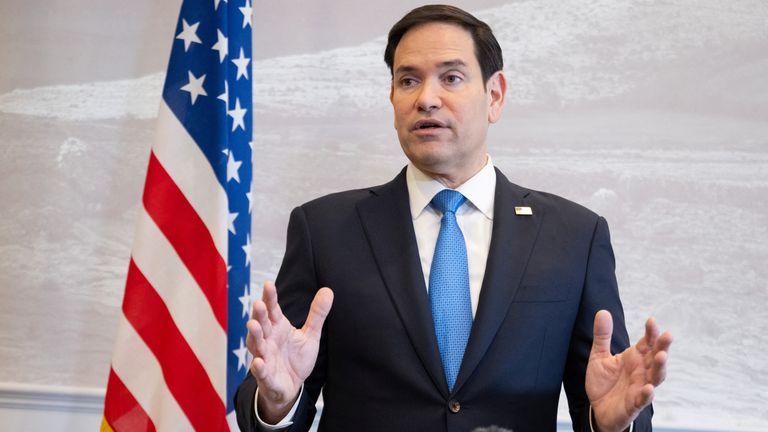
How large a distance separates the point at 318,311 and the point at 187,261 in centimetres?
113

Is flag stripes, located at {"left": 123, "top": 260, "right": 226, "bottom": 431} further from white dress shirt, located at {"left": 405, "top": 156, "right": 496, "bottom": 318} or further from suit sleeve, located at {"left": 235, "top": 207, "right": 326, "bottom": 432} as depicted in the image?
white dress shirt, located at {"left": 405, "top": 156, "right": 496, "bottom": 318}

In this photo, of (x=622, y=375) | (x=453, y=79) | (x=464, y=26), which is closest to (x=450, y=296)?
(x=622, y=375)

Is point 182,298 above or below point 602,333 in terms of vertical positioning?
above

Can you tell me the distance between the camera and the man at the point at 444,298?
1547 mm

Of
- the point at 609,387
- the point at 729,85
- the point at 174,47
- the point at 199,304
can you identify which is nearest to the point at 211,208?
the point at 199,304

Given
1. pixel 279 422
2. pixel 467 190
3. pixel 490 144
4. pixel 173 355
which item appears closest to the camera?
pixel 279 422

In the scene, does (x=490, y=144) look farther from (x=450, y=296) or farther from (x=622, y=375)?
(x=622, y=375)

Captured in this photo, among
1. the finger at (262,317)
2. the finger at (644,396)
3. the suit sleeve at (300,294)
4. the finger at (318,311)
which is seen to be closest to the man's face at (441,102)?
the suit sleeve at (300,294)

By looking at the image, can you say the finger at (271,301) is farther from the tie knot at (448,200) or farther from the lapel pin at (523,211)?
the lapel pin at (523,211)

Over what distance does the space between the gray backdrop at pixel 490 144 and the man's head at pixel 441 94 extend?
111 centimetres

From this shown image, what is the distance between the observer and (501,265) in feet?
5.57

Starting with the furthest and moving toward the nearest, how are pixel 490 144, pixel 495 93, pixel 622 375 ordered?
pixel 490 144
pixel 495 93
pixel 622 375

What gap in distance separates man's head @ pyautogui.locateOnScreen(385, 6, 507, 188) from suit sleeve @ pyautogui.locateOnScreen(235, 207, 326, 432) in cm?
31

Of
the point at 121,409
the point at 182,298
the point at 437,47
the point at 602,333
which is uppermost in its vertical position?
the point at 437,47
